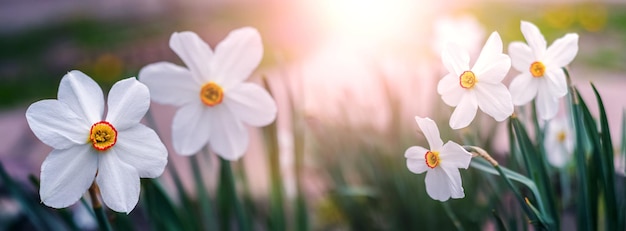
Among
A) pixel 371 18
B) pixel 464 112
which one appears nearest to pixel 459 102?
pixel 464 112

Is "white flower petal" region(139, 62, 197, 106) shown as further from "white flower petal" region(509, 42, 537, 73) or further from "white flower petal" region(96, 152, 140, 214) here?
"white flower petal" region(509, 42, 537, 73)

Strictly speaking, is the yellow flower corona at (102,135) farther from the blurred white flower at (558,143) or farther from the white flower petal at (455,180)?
the blurred white flower at (558,143)

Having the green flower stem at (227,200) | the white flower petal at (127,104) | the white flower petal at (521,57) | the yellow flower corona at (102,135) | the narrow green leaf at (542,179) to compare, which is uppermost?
the white flower petal at (127,104)

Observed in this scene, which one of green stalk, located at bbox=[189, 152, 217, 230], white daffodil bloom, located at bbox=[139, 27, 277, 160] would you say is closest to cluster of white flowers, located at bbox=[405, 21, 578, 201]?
white daffodil bloom, located at bbox=[139, 27, 277, 160]

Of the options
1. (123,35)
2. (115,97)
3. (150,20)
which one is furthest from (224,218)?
(150,20)

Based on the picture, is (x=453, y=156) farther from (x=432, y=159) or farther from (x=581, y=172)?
(x=581, y=172)

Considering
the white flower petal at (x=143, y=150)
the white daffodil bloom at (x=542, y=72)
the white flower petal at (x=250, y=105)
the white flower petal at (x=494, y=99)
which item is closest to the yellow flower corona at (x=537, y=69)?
the white daffodil bloom at (x=542, y=72)
